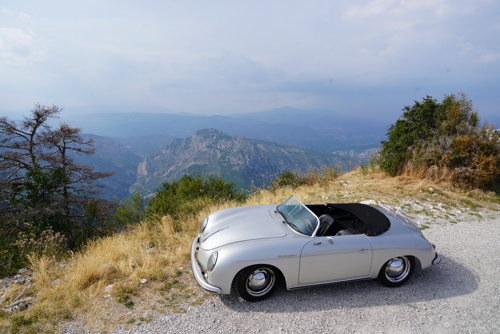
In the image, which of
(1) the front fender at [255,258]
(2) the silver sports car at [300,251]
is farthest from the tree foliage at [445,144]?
(1) the front fender at [255,258]

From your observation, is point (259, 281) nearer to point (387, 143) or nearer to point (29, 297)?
point (29, 297)

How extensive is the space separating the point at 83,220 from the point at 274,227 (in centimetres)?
1586

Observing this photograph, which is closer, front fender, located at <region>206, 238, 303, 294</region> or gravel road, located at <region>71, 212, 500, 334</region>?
gravel road, located at <region>71, 212, 500, 334</region>

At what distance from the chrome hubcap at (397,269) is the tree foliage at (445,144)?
7.37 meters

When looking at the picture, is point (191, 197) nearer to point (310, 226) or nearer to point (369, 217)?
point (310, 226)

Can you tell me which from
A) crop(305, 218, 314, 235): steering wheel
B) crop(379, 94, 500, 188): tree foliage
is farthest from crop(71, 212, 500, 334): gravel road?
crop(379, 94, 500, 188): tree foliage

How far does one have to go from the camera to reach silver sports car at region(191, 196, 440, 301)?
353cm

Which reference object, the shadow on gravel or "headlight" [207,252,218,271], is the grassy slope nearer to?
"headlight" [207,252,218,271]

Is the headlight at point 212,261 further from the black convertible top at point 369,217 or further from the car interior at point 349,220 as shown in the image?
the black convertible top at point 369,217

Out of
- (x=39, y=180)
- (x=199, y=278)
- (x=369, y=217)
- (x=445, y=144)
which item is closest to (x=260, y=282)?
(x=199, y=278)

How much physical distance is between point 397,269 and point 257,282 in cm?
232

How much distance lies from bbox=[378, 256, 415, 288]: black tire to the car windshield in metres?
1.35

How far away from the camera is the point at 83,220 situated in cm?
1575

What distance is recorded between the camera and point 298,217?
14.1 ft
